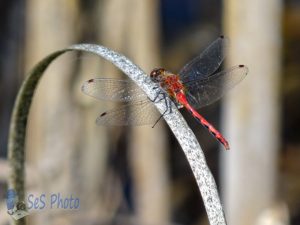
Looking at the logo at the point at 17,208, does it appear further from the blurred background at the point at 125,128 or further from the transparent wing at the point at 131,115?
the blurred background at the point at 125,128

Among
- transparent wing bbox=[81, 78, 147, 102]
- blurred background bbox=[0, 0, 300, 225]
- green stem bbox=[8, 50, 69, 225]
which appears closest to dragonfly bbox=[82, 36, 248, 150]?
transparent wing bbox=[81, 78, 147, 102]

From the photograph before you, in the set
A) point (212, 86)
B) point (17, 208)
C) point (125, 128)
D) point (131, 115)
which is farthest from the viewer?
point (125, 128)

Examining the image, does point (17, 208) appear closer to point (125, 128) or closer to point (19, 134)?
point (19, 134)

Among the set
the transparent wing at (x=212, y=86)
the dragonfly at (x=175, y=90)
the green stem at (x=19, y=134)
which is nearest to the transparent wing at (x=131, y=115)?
the dragonfly at (x=175, y=90)

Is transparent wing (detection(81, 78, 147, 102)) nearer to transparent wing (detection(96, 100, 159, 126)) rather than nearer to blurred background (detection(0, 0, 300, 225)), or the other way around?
transparent wing (detection(96, 100, 159, 126))

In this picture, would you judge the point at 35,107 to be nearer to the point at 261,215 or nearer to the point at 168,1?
the point at 261,215

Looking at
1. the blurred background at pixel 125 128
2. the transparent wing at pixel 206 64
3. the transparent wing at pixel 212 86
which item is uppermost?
the transparent wing at pixel 206 64

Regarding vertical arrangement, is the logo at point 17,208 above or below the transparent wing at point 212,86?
above

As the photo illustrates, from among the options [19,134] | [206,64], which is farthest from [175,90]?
[19,134]
